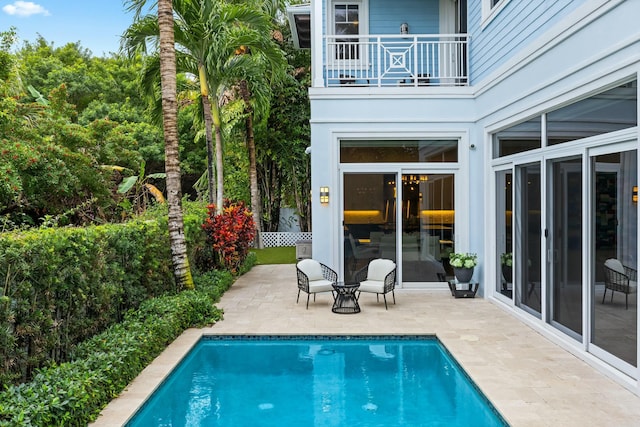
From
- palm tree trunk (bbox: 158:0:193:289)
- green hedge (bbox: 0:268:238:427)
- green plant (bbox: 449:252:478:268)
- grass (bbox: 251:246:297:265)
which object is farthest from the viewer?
grass (bbox: 251:246:297:265)

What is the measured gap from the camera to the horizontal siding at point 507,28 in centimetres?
707

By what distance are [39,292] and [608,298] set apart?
5.77 metres

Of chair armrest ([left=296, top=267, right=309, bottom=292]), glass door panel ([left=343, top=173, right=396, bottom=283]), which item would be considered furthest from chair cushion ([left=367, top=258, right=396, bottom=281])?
chair armrest ([left=296, top=267, right=309, bottom=292])

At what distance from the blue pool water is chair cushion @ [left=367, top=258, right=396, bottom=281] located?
7.44ft

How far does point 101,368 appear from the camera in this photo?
17.3 ft

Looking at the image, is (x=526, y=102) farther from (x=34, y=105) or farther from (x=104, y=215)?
(x=34, y=105)

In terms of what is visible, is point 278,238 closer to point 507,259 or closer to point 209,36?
point 209,36

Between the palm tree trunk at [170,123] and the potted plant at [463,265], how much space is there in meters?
5.10

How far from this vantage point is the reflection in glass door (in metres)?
6.43

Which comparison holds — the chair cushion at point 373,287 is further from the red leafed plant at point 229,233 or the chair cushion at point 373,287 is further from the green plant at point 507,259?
the red leafed plant at point 229,233

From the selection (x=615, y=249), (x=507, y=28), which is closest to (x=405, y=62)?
(x=507, y=28)

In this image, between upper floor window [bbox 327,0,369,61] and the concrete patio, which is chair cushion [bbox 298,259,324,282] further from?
upper floor window [bbox 327,0,369,61]

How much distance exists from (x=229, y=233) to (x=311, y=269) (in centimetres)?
283

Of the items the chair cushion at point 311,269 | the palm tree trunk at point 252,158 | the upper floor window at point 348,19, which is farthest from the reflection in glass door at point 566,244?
the palm tree trunk at point 252,158
